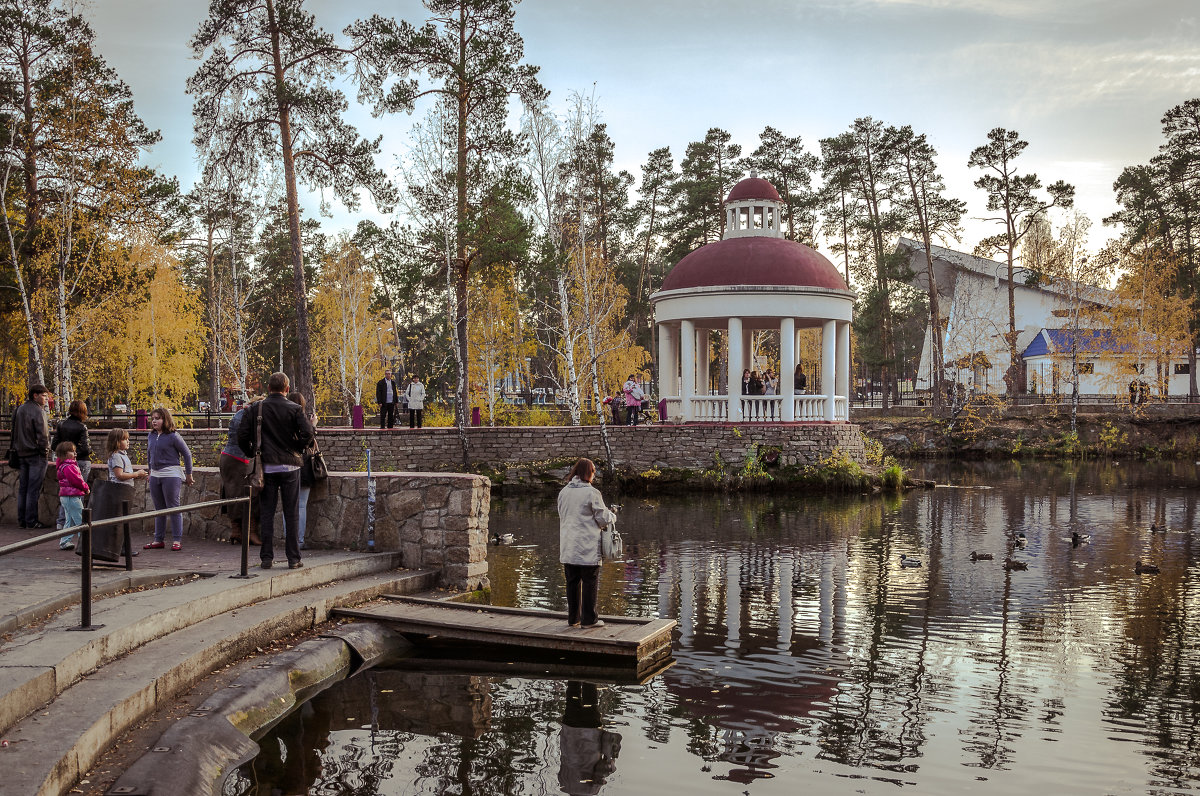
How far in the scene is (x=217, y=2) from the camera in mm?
23906

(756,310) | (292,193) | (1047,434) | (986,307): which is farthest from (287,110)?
(986,307)

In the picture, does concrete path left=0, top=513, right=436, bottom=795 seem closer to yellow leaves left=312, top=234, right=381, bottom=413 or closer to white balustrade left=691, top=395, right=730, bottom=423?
white balustrade left=691, top=395, right=730, bottom=423

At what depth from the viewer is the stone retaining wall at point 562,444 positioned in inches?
1009

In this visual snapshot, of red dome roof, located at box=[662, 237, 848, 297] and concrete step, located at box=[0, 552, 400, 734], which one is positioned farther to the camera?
red dome roof, located at box=[662, 237, 848, 297]

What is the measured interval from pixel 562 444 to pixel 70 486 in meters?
16.9

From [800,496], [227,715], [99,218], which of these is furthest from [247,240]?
[227,715]

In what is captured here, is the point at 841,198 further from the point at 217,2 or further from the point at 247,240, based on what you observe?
the point at 217,2

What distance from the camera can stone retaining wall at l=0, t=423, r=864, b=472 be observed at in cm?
2562

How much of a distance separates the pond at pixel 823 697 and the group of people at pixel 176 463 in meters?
1.99

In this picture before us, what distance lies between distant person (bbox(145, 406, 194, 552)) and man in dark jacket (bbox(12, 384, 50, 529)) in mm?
1813

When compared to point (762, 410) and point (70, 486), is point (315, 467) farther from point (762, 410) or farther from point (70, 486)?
point (762, 410)

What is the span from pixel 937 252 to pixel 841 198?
1571cm

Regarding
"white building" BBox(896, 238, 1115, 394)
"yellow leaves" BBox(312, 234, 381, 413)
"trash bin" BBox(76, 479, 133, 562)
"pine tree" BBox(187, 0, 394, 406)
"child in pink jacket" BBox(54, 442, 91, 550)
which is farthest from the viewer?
"white building" BBox(896, 238, 1115, 394)

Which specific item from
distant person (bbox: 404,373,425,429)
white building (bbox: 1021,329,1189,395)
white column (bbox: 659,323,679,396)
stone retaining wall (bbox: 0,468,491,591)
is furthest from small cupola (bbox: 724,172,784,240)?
stone retaining wall (bbox: 0,468,491,591)
